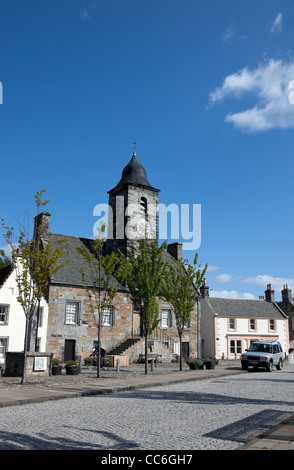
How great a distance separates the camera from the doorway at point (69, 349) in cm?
3142

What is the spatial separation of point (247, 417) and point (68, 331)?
924 inches

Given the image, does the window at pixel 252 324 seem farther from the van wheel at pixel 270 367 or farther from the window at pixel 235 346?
the van wheel at pixel 270 367

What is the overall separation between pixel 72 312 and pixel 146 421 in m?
23.9

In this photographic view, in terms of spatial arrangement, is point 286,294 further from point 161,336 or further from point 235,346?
point 161,336

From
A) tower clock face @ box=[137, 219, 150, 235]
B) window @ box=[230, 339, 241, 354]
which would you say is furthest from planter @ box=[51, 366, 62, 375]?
window @ box=[230, 339, 241, 354]

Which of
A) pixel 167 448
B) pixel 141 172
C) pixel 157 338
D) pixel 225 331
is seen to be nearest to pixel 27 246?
pixel 167 448

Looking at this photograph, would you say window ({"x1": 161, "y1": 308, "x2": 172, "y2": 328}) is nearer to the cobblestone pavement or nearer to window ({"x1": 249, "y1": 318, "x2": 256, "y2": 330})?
window ({"x1": 249, "y1": 318, "x2": 256, "y2": 330})

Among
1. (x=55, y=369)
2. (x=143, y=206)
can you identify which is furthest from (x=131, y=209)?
(x=55, y=369)

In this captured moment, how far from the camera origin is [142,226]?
135 feet

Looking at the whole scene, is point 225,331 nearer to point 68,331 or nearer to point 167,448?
point 68,331

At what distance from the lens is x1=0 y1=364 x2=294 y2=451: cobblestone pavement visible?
7059 mm

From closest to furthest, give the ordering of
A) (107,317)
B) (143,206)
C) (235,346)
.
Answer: (107,317) < (143,206) < (235,346)

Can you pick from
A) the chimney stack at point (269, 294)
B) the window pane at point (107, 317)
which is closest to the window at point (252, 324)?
the chimney stack at point (269, 294)

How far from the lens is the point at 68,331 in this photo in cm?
3150
